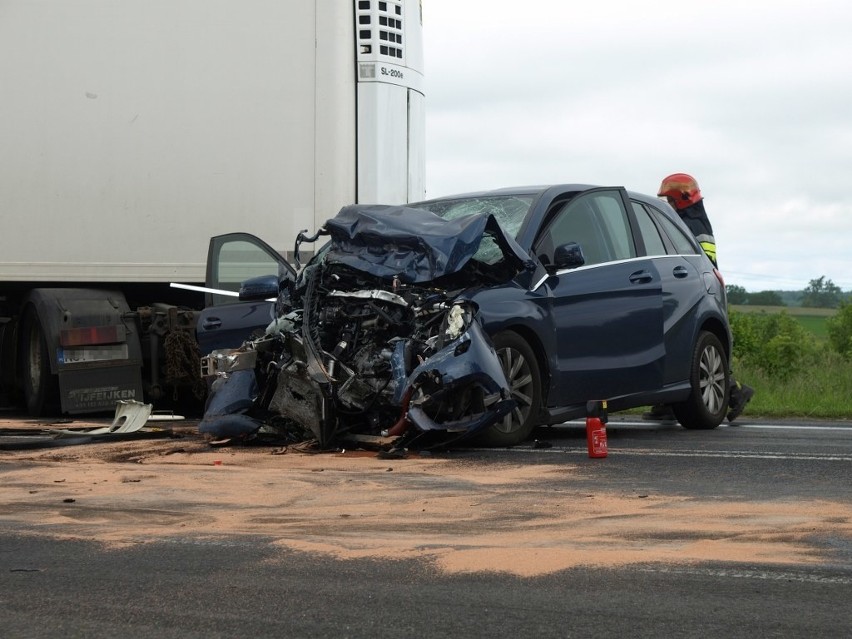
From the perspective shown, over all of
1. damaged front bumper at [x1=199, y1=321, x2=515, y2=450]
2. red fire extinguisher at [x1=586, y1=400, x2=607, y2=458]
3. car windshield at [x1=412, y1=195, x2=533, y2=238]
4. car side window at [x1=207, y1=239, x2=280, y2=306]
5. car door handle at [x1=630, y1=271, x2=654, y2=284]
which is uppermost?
car windshield at [x1=412, y1=195, x2=533, y2=238]

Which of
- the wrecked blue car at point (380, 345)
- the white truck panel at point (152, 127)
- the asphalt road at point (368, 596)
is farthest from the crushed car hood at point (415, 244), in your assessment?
the asphalt road at point (368, 596)

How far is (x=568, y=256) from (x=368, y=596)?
5335mm

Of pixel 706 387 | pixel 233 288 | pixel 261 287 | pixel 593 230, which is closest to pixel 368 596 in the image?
pixel 261 287

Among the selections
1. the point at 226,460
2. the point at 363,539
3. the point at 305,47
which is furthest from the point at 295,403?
the point at 305,47

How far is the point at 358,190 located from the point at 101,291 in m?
2.38

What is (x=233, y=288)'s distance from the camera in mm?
11773

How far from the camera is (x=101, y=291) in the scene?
13219mm

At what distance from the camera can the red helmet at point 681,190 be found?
14.2 meters

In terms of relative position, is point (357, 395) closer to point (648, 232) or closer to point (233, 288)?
point (233, 288)

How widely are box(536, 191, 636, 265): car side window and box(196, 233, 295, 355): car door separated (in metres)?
1.90

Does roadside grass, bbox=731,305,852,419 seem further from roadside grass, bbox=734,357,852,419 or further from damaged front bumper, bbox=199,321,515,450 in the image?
damaged front bumper, bbox=199,321,515,450

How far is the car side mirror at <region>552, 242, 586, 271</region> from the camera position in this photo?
9812mm

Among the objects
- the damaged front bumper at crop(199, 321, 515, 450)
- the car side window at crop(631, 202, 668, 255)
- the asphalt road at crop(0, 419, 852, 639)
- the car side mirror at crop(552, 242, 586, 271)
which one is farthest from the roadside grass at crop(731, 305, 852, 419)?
the asphalt road at crop(0, 419, 852, 639)

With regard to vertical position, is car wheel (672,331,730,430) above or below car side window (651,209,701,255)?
below
